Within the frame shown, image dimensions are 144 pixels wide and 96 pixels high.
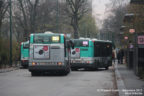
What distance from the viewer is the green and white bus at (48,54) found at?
24.8 metres

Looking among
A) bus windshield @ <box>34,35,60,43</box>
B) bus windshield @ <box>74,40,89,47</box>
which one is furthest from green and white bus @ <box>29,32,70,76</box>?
bus windshield @ <box>74,40,89,47</box>

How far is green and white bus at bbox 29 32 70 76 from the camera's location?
2484 centimetres

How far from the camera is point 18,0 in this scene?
1955 inches

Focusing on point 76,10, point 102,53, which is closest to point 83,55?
point 102,53

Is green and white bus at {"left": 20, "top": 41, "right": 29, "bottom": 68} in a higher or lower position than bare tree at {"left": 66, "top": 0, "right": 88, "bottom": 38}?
lower

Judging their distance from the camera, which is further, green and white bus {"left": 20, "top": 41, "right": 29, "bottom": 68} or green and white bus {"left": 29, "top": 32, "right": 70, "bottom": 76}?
green and white bus {"left": 20, "top": 41, "right": 29, "bottom": 68}

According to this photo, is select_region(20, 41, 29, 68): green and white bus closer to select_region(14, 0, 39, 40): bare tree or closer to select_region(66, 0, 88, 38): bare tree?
select_region(14, 0, 39, 40): bare tree

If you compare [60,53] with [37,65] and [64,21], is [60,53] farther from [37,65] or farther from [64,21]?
[64,21]

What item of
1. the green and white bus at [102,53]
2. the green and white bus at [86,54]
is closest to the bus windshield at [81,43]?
the green and white bus at [86,54]

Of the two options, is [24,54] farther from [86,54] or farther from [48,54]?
[48,54]

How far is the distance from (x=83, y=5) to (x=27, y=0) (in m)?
9.27

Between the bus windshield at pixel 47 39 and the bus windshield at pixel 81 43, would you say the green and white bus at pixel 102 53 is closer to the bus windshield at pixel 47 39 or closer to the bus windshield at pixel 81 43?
the bus windshield at pixel 81 43

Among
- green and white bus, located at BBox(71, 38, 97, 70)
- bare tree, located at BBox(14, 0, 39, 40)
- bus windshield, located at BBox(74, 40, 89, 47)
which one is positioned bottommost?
green and white bus, located at BBox(71, 38, 97, 70)

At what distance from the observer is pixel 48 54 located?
81.8 ft
